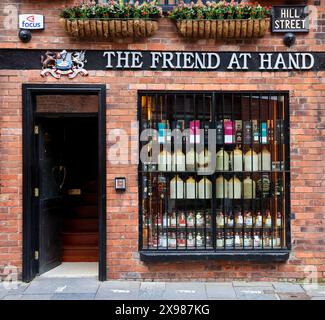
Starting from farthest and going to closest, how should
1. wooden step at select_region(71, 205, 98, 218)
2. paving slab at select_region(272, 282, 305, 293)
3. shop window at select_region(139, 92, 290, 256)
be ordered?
wooden step at select_region(71, 205, 98, 218), shop window at select_region(139, 92, 290, 256), paving slab at select_region(272, 282, 305, 293)

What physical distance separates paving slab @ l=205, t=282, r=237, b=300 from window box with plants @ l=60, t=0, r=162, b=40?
3.59 metres

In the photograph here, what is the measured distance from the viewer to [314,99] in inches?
261

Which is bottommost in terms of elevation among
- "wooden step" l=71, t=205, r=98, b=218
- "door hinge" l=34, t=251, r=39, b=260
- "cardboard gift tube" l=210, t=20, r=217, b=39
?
"door hinge" l=34, t=251, r=39, b=260

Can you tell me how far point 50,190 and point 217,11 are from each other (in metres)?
3.60

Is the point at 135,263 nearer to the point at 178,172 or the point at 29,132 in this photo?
the point at 178,172

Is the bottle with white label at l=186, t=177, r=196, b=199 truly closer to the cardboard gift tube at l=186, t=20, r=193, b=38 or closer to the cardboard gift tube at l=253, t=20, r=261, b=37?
the cardboard gift tube at l=186, t=20, r=193, b=38

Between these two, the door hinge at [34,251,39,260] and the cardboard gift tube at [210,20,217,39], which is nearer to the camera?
the cardboard gift tube at [210,20,217,39]

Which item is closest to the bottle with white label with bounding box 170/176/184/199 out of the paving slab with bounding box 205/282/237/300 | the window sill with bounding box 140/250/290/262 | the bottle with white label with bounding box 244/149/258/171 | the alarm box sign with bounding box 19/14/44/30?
the window sill with bounding box 140/250/290/262

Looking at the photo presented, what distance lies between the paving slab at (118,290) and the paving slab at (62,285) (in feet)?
0.40

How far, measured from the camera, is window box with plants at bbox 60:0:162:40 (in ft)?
21.1

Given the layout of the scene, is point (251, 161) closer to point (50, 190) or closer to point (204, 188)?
point (204, 188)

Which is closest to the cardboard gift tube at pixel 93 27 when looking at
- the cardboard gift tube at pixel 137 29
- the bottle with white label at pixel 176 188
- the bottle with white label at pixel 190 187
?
the cardboard gift tube at pixel 137 29

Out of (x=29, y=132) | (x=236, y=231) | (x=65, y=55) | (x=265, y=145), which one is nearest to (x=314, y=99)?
(x=265, y=145)

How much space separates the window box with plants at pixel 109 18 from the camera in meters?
6.43
